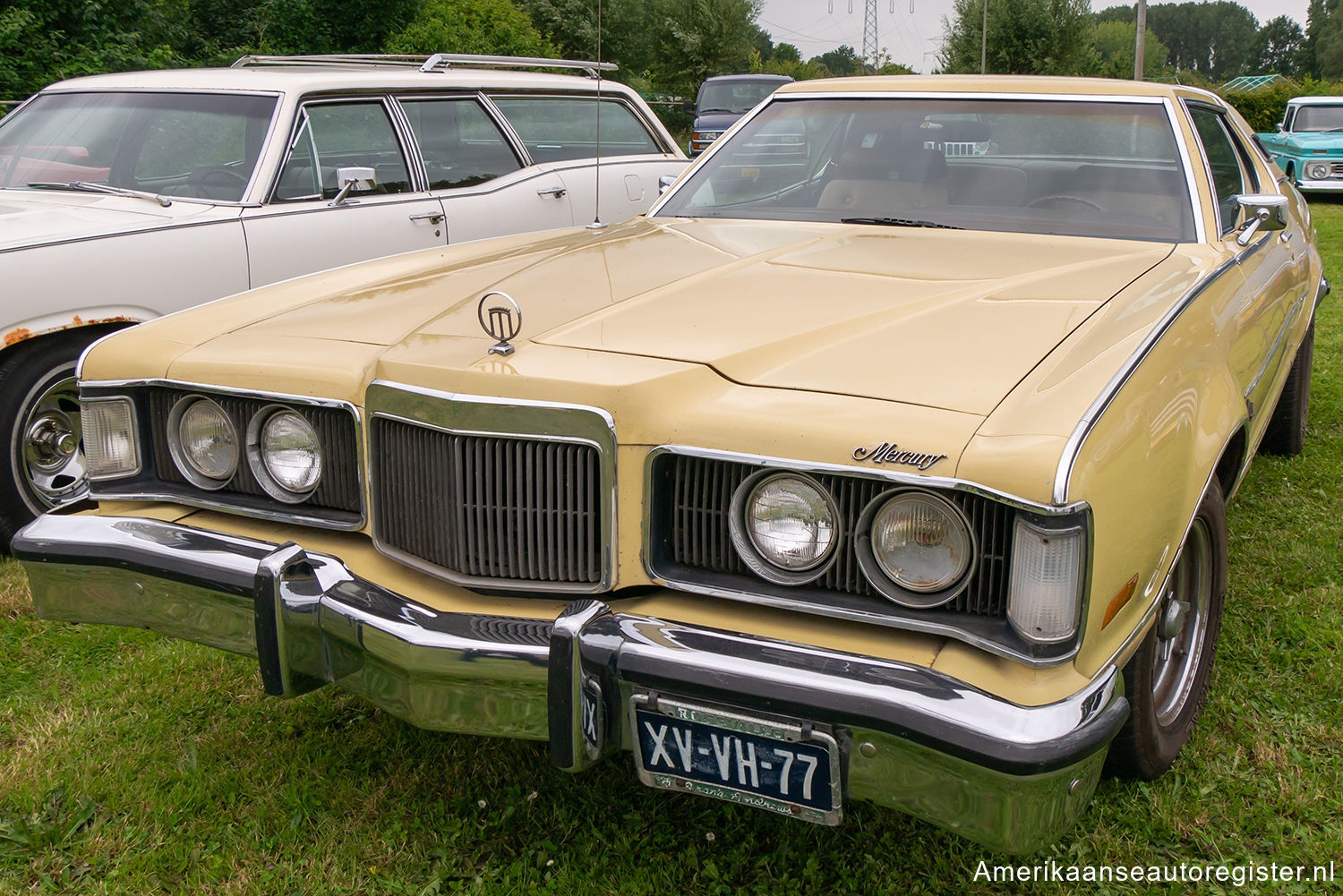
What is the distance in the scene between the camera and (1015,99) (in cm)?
335

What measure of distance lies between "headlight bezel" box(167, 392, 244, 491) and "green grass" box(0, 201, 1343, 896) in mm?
687

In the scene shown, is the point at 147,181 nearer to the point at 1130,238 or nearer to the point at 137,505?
the point at 137,505

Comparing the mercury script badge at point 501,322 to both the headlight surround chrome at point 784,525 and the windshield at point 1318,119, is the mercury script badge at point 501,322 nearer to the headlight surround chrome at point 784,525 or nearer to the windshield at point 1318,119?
the headlight surround chrome at point 784,525

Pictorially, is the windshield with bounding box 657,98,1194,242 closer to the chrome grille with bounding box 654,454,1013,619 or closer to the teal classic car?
the chrome grille with bounding box 654,454,1013,619

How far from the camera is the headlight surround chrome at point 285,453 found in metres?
2.32

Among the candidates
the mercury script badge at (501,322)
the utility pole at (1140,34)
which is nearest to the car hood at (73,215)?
the mercury script badge at (501,322)

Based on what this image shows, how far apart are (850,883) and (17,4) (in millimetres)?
14669

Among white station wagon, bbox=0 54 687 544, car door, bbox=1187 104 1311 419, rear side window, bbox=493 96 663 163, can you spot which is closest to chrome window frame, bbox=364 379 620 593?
car door, bbox=1187 104 1311 419

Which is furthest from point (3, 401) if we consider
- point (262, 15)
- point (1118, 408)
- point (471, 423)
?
point (262, 15)

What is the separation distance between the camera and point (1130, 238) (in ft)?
9.73

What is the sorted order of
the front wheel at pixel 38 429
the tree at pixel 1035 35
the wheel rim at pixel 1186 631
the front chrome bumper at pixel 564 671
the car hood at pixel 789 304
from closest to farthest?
the front chrome bumper at pixel 564 671 < the car hood at pixel 789 304 < the wheel rim at pixel 1186 631 < the front wheel at pixel 38 429 < the tree at pixel 1035 35

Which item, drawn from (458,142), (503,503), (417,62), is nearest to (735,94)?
(417,62)

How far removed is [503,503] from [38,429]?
2.53m

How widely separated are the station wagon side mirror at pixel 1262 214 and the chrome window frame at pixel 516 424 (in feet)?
6.64
